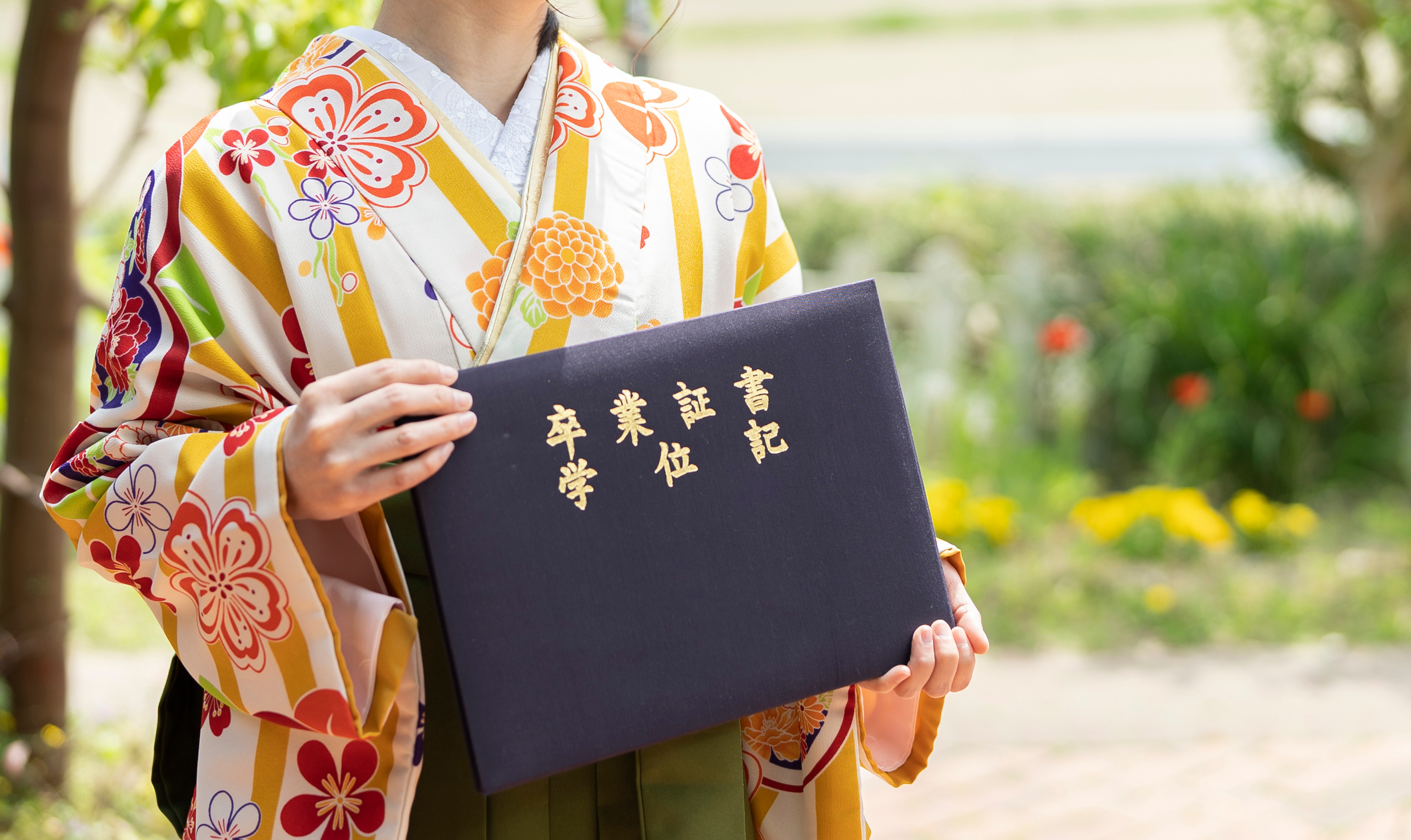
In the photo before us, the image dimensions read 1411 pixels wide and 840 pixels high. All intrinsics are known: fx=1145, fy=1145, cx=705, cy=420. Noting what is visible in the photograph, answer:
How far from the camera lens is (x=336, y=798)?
104 cm

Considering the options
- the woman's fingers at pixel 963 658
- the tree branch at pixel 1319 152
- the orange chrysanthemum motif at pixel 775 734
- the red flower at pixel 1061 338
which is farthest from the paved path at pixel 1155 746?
the tree branch at pixel 1319 152

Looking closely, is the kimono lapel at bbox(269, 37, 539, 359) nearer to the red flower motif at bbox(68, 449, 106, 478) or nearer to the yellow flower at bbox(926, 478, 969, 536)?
the red flower motif at bbox(68, 449, 106, 478)

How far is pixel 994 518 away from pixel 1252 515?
3.23 ft

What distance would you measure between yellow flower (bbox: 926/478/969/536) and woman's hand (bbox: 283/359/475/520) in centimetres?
339

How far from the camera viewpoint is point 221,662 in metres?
0.99

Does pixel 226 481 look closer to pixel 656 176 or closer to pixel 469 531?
pixel 469 531

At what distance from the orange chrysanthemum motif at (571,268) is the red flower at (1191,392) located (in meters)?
4.05

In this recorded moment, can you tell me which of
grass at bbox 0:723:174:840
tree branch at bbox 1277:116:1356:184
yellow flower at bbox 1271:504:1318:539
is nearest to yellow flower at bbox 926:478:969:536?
yellow flower at bbox 1271:504:1318:539

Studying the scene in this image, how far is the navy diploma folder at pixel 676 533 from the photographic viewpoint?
923 millimetres

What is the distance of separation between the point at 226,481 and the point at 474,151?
1.26 ft

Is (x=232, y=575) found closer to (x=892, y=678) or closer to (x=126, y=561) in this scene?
(x=126, y=561)

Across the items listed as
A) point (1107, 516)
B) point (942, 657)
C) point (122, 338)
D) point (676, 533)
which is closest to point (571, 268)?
point (676, 533)

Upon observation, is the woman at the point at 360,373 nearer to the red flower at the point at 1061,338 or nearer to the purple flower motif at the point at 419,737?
the purple flower motif at the point at 419,737

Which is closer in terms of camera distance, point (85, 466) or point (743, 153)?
point (85, 466)
